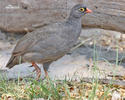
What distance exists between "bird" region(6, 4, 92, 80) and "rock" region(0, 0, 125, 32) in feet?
2.83

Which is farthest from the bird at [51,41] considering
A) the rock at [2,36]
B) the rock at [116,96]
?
the rock at [2,36]

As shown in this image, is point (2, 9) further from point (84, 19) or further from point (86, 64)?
point (86, 64)

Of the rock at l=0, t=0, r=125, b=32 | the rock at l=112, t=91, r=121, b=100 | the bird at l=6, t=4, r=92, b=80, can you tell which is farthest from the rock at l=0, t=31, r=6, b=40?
the rock at l=112, t=91, r=121, b=100

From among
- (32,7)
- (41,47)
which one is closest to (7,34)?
(32,7)

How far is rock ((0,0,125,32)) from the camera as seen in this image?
6.00 meters

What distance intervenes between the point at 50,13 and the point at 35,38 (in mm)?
1745

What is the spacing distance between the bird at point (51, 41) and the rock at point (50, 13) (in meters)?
0.86

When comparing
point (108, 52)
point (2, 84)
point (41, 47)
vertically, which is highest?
point (41, 47)

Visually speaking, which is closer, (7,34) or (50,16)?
(50,16)

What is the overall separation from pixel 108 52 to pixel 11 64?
2806mm

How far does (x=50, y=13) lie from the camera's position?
266 inches

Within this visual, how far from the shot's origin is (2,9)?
726 cm

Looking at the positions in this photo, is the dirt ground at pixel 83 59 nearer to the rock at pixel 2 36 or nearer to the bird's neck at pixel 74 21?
the rock at pixel 2 36

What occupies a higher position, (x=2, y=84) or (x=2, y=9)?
(x=2, y=9)
